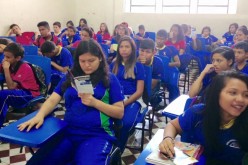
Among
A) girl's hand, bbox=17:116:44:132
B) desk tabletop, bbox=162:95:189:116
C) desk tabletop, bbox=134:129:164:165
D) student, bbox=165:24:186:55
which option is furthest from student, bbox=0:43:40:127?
student, bbox=165:24:186:55

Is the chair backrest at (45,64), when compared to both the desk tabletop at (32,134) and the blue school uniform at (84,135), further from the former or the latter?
the desk tabletop at (32,134)

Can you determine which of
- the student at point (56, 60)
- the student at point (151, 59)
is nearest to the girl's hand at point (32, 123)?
the student at point (151, 59)

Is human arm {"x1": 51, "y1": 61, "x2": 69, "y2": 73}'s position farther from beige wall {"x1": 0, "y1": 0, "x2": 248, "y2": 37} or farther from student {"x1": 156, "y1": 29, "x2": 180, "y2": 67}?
beige wall {"x1": 0, "y1": 0, "x2": 248, "y2": 37}

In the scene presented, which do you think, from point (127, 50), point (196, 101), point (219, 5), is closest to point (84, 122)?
point (196, 101)

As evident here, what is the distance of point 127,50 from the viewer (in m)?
2.68

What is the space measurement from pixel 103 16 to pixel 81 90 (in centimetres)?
829

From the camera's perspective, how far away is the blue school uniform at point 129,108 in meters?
1.85

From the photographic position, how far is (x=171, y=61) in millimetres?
3934

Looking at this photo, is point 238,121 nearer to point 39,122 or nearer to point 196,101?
point 196,101

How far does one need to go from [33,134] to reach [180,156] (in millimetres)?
788

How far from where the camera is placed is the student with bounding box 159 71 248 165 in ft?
4.14

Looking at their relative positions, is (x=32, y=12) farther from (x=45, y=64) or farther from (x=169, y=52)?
(x=45, y=64)

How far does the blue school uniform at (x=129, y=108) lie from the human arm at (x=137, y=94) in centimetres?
4

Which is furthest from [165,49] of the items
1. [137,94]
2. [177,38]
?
[137,94]
